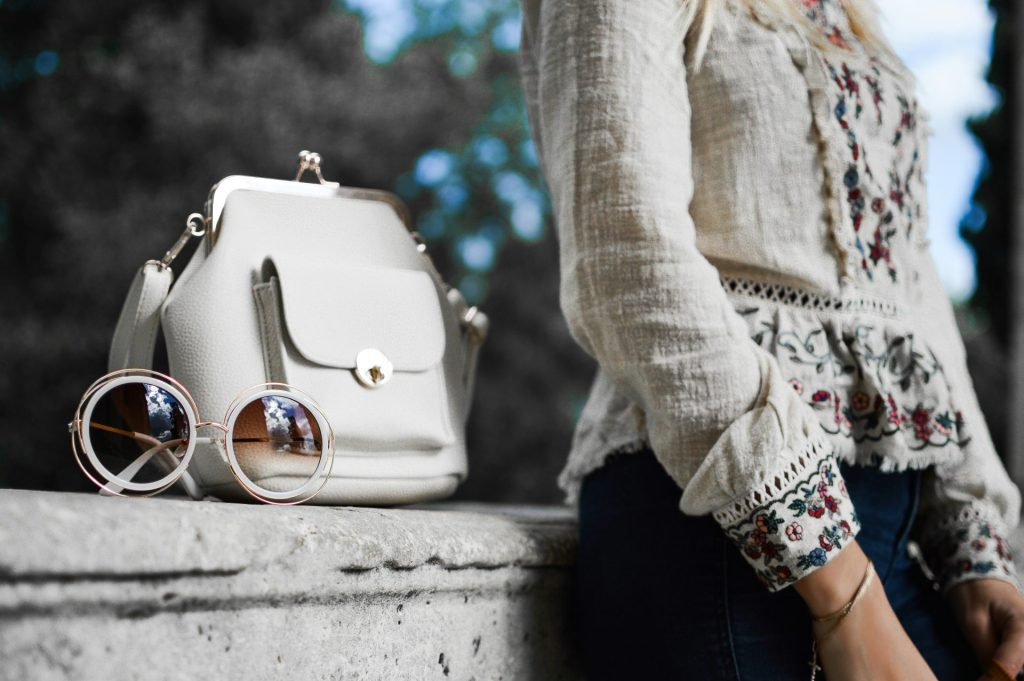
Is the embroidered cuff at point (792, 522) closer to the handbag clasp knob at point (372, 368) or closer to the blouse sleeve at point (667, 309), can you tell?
the blouse sleeve at point (667, 309)

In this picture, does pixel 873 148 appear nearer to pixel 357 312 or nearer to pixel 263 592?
pixel 357 312

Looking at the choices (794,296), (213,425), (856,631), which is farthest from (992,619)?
(213,425)

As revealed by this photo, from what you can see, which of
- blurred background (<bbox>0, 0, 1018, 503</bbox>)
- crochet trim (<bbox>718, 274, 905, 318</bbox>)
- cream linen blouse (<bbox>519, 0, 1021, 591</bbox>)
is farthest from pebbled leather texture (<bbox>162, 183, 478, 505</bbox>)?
blurred background (<bbox>0, 0, 1018, 503</bbox>)

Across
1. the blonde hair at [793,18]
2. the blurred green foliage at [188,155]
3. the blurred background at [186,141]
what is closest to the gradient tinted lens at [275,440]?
the blonde hair at [793,18]

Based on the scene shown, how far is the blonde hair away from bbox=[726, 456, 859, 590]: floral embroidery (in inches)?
16.3

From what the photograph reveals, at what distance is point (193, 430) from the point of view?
2.43 feet

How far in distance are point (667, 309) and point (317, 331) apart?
312mm

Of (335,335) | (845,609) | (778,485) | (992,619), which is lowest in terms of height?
(992,619)

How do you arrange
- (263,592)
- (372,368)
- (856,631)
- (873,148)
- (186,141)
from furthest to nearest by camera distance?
(186,141), (873,148), (372,368), (856,631), (263,592)

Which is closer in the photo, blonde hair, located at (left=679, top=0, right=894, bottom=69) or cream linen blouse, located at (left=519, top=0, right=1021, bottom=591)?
cream linen blouse, located at (left=519, top=0, right=1021, bottom=591)

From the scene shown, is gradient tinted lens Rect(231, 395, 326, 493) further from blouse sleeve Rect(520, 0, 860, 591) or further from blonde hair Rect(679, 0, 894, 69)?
blonde hair Rect(679, 0, 894, 69)

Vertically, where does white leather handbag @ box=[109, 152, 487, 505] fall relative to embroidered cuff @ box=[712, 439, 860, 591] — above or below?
above

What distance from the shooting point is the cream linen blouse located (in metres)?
0.77

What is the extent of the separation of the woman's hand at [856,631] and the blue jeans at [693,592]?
4 cm
